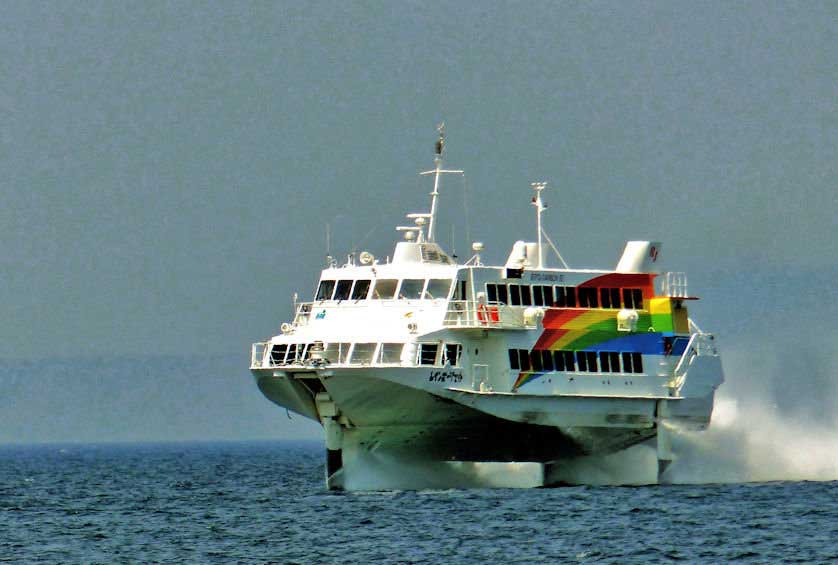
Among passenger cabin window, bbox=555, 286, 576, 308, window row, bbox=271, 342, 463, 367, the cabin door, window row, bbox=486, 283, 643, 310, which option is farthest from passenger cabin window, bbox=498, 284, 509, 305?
window row, bbox=271, 342, 463, 367

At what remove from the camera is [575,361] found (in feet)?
157

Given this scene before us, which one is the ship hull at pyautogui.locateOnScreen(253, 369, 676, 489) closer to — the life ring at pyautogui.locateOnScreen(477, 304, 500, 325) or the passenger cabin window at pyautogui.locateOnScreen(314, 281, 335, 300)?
the life ring at pyautogui.locateOnScreen(477, 304, 500, 325)

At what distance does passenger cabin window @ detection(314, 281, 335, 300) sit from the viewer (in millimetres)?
47906

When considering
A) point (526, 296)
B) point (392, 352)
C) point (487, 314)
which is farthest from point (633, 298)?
point (392, 352)

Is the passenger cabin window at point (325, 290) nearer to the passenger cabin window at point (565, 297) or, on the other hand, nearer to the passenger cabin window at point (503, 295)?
the passenger cabin window at point (503, 295)

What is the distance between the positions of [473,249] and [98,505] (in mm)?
15222

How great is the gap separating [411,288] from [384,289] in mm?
854

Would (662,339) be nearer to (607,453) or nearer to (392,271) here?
(607,453)

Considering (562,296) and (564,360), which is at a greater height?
(562,296)

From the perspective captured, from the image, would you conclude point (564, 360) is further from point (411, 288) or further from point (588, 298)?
point (411, 288)

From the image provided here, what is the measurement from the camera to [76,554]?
122 ft

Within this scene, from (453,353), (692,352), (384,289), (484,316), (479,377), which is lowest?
(479,377)

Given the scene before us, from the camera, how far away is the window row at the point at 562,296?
46.7 meters

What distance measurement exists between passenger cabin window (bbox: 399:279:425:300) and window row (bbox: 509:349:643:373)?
3158 mm
